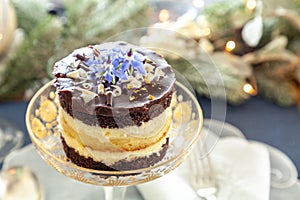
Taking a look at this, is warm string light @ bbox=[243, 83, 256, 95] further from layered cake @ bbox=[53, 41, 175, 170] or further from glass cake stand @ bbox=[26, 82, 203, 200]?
layered cake @ bbox=[53, 41, 175, 170]

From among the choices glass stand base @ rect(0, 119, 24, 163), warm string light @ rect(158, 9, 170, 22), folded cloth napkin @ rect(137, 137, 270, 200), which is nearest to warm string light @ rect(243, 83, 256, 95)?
folded cloth napkin @ rect(137, 137, 270, 200)

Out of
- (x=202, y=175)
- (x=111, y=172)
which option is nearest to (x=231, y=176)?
(x=202, y=175)

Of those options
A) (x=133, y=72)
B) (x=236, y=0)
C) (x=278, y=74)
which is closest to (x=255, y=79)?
(x=278, y=74)

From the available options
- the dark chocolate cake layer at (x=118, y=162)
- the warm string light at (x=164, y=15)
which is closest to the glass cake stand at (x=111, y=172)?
the dark chocolate cake layer at (x=118, y=162)

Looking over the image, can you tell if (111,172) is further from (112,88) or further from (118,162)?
(112,88)

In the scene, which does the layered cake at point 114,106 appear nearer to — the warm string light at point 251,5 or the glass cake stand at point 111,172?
the glass cake stand at point 111,172

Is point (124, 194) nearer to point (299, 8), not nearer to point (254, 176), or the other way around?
point (254, 176)
